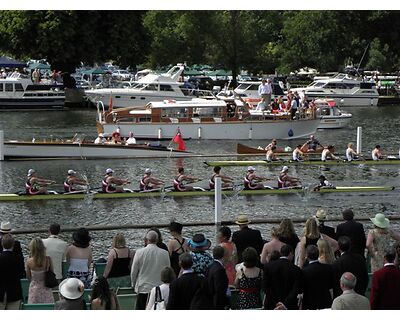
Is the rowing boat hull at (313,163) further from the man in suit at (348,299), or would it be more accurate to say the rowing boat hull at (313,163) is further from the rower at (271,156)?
the man in suit at (348,299)

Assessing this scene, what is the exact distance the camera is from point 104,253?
23.0 m

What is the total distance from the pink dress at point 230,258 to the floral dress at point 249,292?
39.8 inches

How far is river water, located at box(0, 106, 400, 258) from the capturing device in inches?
1091

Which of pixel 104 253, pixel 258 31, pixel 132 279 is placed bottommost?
pixel 104 253

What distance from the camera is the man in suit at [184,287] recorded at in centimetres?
1170

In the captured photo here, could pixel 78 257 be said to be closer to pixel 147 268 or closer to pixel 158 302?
pixel 147 268

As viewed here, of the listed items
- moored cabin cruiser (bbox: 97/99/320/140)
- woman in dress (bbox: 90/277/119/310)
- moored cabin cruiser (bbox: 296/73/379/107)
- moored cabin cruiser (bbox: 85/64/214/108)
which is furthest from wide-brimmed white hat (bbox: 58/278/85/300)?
moored cabin cruiser (bbox: 296/73/379/107)

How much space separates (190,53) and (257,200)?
5256cm

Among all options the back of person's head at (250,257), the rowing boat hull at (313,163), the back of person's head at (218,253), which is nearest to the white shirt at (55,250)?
the back of person's head at (218,253)

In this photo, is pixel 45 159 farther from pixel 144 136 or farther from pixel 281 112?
pixel 281 112

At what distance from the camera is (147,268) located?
13078 mm

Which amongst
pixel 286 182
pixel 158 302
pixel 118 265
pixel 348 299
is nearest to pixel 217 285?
pixel 158 302

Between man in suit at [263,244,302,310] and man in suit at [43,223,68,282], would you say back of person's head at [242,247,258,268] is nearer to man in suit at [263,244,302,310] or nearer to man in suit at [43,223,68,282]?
man in suit at [263,244,302,310]

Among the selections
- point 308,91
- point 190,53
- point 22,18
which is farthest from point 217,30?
point 22,18
